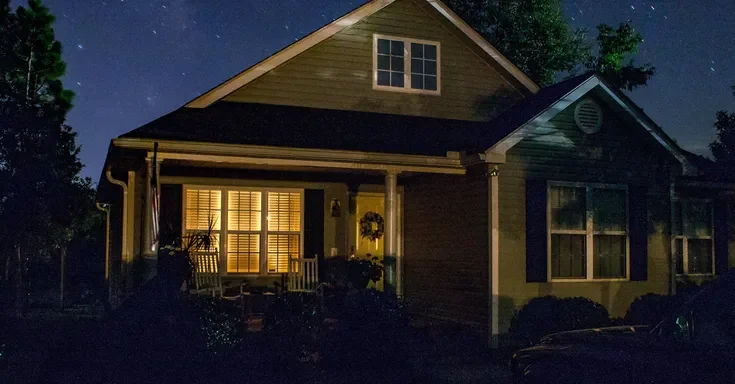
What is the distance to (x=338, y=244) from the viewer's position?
14633mm

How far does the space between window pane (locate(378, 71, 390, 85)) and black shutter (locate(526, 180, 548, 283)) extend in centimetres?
376

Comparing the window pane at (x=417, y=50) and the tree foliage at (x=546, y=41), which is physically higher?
the tree foliage at (x=546, y=41)

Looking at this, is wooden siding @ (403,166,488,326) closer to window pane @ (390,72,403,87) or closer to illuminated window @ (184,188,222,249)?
window pane @ (390,72,403,87)

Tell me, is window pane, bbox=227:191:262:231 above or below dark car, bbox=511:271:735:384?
above

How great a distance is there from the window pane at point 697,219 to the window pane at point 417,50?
5.58m

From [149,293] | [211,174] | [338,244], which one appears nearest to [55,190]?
[211,174]

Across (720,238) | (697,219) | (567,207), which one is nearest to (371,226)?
(567,207)

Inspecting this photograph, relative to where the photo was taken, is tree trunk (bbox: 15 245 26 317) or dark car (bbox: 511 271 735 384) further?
tree trunk (bbox: 15 245 26 317)

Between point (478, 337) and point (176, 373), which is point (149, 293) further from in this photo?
point (478, 337)

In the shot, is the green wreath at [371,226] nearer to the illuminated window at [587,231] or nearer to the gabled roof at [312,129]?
the gabled roof at [312,129]

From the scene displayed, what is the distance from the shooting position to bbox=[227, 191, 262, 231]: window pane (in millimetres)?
13945

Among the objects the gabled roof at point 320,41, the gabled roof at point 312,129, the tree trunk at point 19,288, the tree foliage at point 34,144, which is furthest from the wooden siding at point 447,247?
the tree trunk at point 19,288

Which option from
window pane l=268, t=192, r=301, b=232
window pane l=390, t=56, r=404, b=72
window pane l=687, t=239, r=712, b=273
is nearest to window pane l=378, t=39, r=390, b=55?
window pane l=390, t=56, r=404, b=72

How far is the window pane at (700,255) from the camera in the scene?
14.9 m
